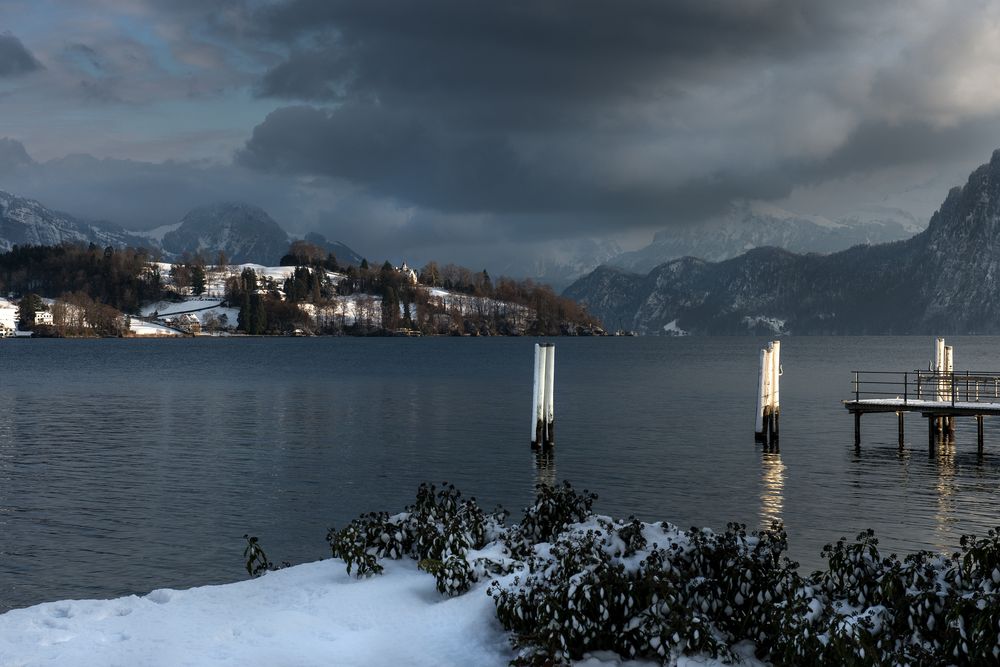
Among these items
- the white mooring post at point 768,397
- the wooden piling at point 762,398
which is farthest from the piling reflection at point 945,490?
the wooden piling at point 762,398

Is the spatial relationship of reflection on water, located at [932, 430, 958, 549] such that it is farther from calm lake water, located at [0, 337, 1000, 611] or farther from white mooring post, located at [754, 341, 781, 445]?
white mooring post, located at [754, 341, 781, 445]

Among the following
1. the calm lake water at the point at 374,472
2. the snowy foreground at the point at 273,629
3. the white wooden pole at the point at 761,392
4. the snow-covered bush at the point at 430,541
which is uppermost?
the white wooden pole at the point at 761,392

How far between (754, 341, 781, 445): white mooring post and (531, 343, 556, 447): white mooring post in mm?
11968

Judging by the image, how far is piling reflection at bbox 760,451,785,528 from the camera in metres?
31.7

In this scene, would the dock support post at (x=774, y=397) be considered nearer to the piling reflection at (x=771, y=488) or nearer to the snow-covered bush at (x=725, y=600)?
the piling reflection at (x=771, y=488)

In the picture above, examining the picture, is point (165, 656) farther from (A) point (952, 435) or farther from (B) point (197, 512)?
(A) point (952, 435)

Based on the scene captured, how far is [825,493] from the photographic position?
3647 cm

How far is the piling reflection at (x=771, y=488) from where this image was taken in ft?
104

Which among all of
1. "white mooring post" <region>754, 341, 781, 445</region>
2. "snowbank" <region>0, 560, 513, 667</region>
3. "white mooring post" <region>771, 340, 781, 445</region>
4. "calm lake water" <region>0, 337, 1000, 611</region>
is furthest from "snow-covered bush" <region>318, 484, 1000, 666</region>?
"white mooring post" <region>771, 340, 781, 445</region>

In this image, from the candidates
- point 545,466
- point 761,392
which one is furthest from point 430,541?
point 761,392

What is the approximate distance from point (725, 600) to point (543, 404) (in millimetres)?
34044

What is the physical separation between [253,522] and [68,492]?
1054 centimetres

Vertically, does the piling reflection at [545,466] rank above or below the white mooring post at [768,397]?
below

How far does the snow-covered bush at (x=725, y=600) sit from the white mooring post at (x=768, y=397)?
3524cm
